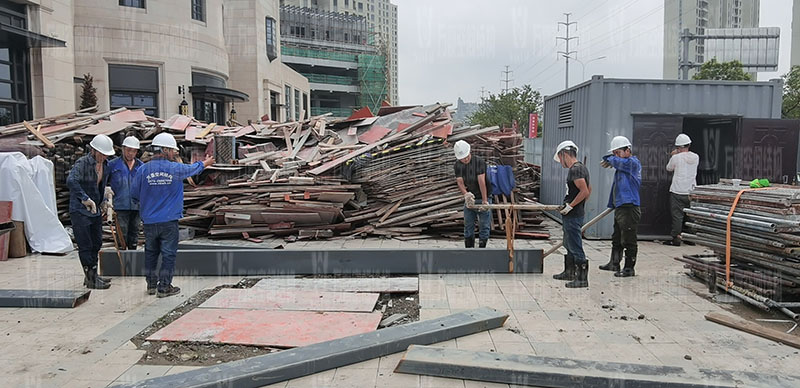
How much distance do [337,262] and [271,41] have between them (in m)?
33.6

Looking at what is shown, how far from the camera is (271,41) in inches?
1476

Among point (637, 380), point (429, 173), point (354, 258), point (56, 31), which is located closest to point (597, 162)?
point (429, 173)

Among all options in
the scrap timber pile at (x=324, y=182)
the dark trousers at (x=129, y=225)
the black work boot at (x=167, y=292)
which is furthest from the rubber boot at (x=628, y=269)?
the dark trousers at (x=129, y=225)

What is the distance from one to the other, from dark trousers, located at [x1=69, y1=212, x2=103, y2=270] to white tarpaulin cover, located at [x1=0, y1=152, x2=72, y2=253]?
2820 millimetres

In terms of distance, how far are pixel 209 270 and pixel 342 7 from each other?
9407cm

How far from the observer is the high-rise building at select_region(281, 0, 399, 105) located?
81.9 m

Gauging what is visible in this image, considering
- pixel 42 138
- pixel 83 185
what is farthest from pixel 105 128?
pixel 83 185

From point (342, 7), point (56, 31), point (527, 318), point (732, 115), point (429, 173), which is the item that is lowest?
point (527, 318)

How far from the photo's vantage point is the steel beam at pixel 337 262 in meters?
7.17

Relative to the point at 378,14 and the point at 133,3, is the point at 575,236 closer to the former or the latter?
the point at 133,3

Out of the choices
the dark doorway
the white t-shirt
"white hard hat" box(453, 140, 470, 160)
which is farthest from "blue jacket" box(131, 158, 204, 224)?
the dark doorway

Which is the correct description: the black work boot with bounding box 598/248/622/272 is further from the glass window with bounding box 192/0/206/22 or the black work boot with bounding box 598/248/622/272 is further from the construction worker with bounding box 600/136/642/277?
the glass window with bounding box 192/0/206/22

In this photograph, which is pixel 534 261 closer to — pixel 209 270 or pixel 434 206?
pixel 434 206

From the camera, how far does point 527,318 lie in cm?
540
